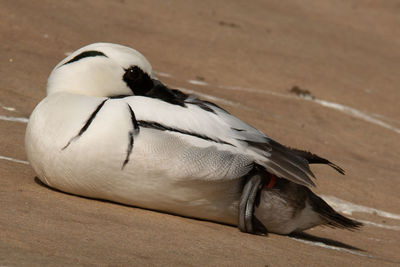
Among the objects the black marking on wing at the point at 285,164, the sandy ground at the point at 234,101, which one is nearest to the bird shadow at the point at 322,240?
the sandy ground at the point at 234,101

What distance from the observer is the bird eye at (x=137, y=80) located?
6629 millimetres

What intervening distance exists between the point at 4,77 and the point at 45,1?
16.1 feet

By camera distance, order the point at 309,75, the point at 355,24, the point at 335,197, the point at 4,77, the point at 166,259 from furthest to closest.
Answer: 1. the point at 355,24
2. the point at 309,75
3. the point at 4,77
4. the point at 335,197
5. the point at 166,259

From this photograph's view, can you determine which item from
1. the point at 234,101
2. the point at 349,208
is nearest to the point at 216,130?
the point at 349,208

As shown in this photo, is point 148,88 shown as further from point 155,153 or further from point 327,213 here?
point 327,213

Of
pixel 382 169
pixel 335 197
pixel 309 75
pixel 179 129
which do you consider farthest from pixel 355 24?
pixel 179 129

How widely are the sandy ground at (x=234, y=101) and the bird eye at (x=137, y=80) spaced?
102 cm

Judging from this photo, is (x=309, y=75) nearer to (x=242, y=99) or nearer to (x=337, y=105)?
(x=337, y=105)

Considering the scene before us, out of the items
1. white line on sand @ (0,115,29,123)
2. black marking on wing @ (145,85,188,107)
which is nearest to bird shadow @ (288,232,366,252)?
black marking on wing @ (145,85,188,107)

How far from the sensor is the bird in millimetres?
5965

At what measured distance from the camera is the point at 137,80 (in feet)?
21.8

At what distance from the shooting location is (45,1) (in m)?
15.2

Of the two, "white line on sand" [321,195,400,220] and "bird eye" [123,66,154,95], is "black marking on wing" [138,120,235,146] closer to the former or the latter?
"bird eye" [123,66,154,95]

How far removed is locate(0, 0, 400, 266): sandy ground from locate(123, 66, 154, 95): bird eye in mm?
1023
